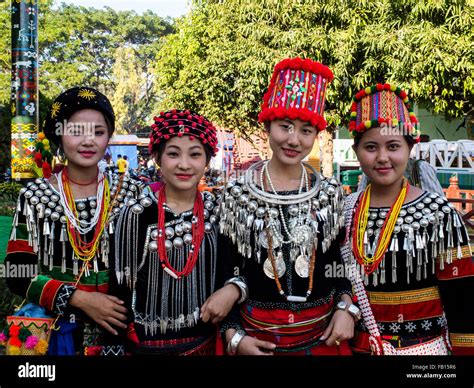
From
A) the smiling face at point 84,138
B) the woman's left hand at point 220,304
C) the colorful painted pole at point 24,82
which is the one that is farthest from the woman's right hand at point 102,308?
the colorful painted pole at point 24,82

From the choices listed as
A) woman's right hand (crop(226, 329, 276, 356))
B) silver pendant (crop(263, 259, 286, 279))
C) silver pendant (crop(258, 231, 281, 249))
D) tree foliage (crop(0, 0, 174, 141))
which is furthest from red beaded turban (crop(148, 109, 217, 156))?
tree foliage (crop(0, 0, 174, 141))

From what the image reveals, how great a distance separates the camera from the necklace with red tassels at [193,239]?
2.56 metres

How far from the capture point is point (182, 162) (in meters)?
2.57

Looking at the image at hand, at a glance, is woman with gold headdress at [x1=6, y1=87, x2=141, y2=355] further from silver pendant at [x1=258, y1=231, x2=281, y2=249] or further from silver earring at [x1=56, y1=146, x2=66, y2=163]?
silver pendant at [x1=258, y1=231, x2=281, y2=249]

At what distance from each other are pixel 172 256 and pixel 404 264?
1.05 metres

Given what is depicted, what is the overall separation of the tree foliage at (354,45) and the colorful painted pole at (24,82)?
23.4ft

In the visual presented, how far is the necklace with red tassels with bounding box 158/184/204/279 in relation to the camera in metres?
2.56

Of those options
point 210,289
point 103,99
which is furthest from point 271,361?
point 103,99

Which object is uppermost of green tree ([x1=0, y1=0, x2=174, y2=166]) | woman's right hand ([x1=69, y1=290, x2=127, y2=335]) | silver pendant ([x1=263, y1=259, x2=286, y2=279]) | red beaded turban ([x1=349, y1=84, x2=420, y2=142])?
green tree ([x1=0, y1=0, x2=174, y2=166])

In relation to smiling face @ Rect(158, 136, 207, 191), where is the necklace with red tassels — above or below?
below

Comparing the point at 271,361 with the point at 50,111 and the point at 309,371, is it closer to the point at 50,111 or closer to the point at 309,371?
the point at 309,371

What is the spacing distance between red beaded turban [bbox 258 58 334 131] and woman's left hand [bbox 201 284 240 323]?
0.80 metres

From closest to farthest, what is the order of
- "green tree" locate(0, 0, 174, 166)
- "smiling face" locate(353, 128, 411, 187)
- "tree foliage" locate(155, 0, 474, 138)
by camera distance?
"smiling face" locate(353, 128, 411, 187), "tree foliage" locate(155, 0, 474, 138), "green tree" locate(0, 0, 174, 166)

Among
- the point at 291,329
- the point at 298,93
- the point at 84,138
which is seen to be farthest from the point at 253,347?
the point at 84,138
